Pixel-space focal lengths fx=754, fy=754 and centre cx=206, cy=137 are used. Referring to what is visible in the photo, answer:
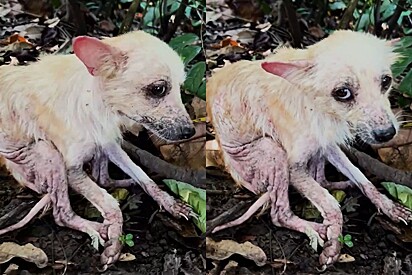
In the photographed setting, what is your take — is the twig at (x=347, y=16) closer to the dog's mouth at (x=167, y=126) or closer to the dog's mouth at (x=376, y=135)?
the dog's mouth at (x=376, y=135)

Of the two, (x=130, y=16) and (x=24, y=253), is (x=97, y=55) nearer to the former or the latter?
(x=130, y=16)

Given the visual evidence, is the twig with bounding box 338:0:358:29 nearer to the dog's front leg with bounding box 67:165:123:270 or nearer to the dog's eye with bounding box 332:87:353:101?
the dog's eye with bounding box 332:87:353:101

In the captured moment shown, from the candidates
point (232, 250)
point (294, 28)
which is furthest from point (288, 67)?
point (232, 250)

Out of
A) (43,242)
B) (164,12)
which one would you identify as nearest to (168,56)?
(164,12)

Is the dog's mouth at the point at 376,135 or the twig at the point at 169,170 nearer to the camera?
the dog's mouth at the point at 376,135

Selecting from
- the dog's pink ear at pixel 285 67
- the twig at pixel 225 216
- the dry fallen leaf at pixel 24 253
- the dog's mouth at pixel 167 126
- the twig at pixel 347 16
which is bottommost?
the dry fallen leaf at pixel 24 253

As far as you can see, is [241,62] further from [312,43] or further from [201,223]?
[201,223]

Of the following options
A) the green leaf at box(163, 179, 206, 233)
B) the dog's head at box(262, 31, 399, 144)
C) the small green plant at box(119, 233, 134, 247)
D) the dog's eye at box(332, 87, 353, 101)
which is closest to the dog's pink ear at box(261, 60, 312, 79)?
the dog's head at box(262, 31, 399, 144)

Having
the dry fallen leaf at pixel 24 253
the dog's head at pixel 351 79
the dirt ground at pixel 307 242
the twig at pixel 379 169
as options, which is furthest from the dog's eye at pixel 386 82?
the dry fallen leaf at pixel 24 253

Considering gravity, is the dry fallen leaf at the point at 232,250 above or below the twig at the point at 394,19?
below
